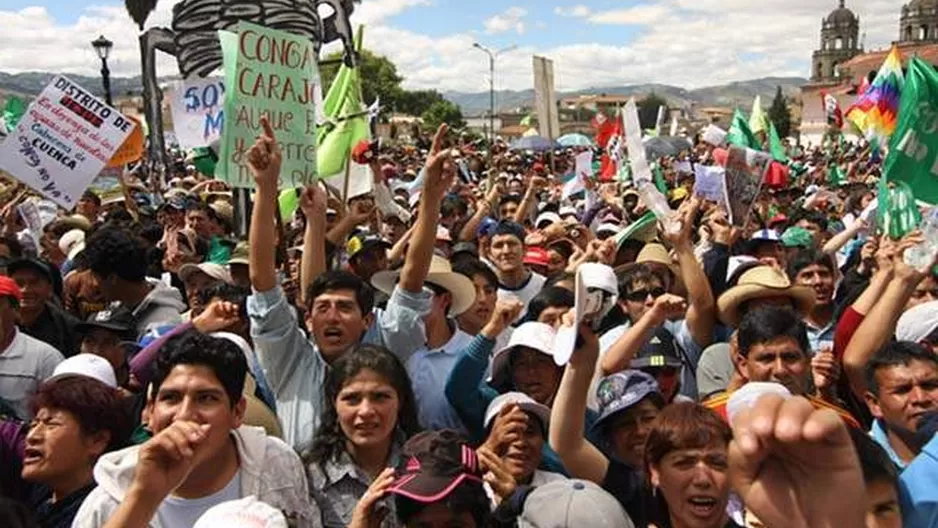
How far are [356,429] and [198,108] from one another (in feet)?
21.3

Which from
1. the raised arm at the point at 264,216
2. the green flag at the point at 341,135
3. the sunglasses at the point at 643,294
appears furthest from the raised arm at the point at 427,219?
the green flag at the point at 341,135

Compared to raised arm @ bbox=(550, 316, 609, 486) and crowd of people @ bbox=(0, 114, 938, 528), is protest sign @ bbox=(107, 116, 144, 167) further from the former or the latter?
raised arm @ bbox=(550, 316, 609, 486)

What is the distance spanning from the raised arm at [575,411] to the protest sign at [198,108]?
6.37 meters

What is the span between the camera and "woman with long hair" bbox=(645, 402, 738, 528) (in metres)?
2.61

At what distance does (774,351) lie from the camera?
3.70 m

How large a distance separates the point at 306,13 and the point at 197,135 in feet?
14.7

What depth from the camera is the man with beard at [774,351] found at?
3684 millimetres

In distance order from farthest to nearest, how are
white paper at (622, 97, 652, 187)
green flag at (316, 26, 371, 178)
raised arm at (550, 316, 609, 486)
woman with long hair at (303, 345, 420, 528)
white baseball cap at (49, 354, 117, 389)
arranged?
white paper at (622, 97, 652, 187) → green flag at (316, 26, 371, 178) → white baseball cap at (49, 354, 117, 389) → raised arm at (550, 316, 609, 486) → woman with long hair at (303, 345, 420, 528)

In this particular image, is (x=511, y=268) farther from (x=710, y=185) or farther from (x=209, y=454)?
(x=710, y=185)

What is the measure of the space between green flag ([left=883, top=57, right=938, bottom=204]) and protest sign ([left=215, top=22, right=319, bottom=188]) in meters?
3.61

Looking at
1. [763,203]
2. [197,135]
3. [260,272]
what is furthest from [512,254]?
[763,203]

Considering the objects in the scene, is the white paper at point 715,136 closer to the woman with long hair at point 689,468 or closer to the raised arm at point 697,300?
the raised arm at point 697,300

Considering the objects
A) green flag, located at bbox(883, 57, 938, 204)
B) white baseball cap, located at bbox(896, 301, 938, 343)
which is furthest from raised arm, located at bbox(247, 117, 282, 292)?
green flag, located at bbox(883, 57, 938, 204)

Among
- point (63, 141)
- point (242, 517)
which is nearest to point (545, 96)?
point (63, 141)
